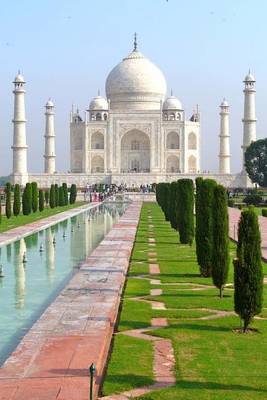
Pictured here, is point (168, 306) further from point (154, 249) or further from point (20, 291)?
point (154, 249)

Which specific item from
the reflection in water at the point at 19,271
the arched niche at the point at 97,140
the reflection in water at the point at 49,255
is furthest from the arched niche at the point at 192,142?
the reflection in water at the point at 19,271

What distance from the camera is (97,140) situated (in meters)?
41.6

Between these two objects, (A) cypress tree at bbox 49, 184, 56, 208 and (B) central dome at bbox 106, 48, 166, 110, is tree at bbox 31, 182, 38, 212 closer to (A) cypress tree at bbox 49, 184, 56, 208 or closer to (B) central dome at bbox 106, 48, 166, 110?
(A) cypress tree at bbox 49, 184, 56, 208

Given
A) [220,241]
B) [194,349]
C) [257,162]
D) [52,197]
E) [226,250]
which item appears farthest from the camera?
[257,162]

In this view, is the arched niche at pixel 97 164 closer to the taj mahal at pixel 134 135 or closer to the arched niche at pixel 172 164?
the taj mahal at pixel 134 135

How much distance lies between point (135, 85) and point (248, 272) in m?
37.6

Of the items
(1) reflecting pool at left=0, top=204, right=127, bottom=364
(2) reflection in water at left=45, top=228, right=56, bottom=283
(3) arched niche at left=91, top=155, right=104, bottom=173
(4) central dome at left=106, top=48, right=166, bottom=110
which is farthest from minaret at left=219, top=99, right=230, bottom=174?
(2) reflection in water at left=45, top=228, right=56, bottom=283

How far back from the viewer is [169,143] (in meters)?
41.8

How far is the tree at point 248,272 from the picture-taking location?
5078 mm

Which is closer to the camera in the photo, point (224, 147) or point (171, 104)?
point (224, 147)

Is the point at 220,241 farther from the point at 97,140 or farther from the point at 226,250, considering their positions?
the point at 97,140

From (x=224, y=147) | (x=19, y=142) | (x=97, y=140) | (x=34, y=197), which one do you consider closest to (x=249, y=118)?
(x=224, y=147)

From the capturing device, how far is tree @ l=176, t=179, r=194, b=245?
1153 cm

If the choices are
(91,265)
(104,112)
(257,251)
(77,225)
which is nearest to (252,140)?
(104,112)
